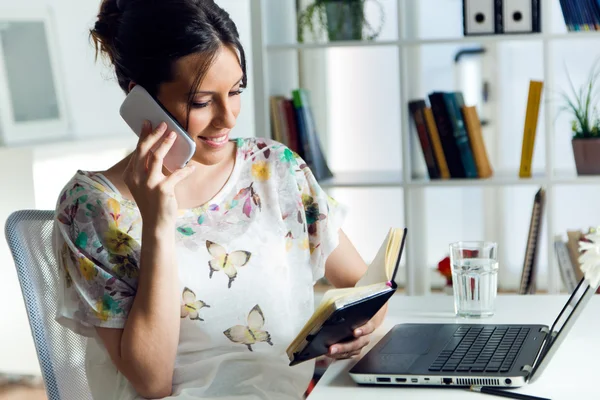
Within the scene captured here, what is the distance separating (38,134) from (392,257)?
7.99 ft

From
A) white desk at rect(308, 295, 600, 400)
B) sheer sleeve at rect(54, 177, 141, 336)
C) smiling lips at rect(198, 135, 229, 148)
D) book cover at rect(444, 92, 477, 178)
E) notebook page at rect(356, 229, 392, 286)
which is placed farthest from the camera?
book cover at rect(444, 92, 477, 178)

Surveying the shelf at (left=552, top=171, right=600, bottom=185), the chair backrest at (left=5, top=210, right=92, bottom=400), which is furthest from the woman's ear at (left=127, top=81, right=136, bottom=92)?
the shelf at (left=552, top=171, right=600, bottom=185)

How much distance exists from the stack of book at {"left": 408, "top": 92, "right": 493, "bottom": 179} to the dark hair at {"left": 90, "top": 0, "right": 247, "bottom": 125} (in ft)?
4.52

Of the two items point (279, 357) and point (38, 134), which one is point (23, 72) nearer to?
point (38, 134)

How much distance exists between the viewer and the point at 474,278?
4.95 feet

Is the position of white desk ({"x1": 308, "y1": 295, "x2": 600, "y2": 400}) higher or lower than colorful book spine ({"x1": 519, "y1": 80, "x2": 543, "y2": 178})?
lower

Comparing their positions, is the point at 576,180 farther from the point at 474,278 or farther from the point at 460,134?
the point at 474,278

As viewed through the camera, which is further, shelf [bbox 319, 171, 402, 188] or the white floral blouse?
shelf [bbox 319, 171, 402, 188]

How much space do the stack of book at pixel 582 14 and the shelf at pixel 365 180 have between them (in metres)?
0.74

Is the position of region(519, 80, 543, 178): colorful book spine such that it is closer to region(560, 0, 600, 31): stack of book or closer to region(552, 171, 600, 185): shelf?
region(552, 171, 600, 185): shelf

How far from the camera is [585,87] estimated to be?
395cm

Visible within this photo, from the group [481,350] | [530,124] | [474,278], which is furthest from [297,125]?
[481,350]

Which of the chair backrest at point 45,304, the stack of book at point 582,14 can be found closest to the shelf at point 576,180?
the stack of book at point 582,14

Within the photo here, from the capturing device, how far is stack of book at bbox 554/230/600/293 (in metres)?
2.63
